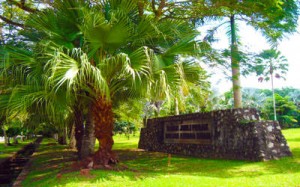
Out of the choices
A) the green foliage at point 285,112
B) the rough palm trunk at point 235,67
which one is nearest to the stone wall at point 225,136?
the rough palm trunk at point 235,67

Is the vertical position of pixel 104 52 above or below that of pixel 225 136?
above

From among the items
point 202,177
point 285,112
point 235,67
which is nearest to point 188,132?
point 235,67

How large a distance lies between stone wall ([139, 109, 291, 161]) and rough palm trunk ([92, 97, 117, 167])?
446 cm

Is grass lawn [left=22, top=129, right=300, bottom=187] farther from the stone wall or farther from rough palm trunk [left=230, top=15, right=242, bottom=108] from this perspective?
rough palm trunk [left=230, top=15, right=242, bottom=108]

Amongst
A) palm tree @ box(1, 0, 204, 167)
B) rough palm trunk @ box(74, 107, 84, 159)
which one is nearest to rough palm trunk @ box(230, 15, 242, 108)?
palm tree @ box(1, 0, 204, 167)

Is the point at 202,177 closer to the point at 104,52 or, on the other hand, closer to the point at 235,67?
the point at 104,52

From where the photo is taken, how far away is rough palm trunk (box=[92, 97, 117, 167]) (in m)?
9.30

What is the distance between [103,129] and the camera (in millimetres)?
9359

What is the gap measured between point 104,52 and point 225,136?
5.57m

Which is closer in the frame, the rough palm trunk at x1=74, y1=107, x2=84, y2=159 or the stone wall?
the stone wall

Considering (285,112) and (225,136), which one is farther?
(285,112)

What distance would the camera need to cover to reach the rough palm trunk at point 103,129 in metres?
9.30

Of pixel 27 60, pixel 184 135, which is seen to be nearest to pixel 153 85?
pixel 27 60

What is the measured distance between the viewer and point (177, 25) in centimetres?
992
